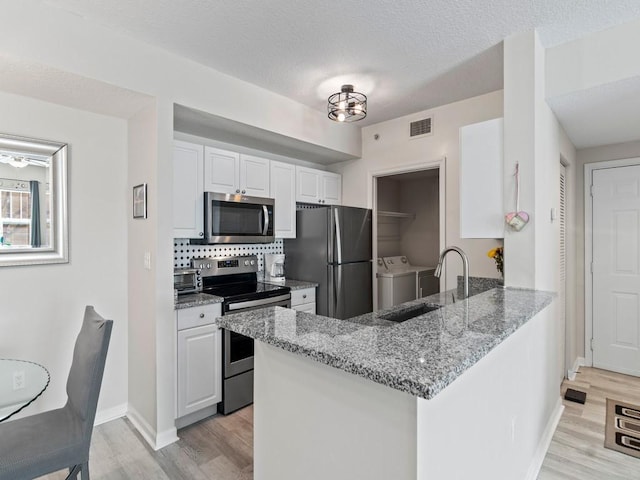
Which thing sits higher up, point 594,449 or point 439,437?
point 439,437

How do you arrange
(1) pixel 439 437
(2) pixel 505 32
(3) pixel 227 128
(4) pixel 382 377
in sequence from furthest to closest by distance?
1. (3) pixel 227 128
2. (2) pixel 505 32
3. (1) pixel 439 437
4. (4) pixel 382 377

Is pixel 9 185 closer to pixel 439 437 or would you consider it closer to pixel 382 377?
pixel 382 377

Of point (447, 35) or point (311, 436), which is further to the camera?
point (447, 35)

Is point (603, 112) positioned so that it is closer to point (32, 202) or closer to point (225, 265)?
point (225, 265)

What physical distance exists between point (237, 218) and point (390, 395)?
2372 mm

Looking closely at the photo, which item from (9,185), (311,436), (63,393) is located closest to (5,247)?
(9,185)

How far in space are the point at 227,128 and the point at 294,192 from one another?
3.17ft

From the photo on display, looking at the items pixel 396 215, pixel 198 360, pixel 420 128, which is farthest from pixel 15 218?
pixel 396 215

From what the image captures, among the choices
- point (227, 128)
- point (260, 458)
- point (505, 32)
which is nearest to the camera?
point (260, 458)

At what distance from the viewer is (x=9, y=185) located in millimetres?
2258

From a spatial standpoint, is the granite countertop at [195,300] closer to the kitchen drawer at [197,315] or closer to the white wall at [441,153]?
the kitchen drawer at [197,315]

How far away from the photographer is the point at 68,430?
1622 mm

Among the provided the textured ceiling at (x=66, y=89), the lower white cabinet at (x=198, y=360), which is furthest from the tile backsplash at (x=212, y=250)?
the textured ceiling at (x=66, y=89)

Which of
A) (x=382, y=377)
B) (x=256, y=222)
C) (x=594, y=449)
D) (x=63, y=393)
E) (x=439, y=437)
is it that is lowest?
(x=594, y=449)
